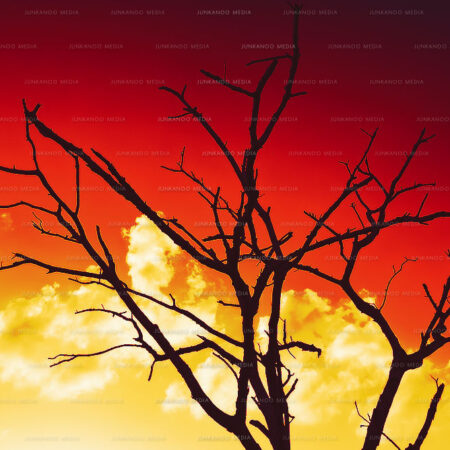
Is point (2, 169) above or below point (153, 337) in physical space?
above

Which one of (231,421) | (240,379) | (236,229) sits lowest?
(231,421)

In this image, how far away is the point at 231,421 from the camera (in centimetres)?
332

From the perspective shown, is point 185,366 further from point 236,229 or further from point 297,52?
point 297,52

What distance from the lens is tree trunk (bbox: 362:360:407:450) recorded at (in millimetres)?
3840

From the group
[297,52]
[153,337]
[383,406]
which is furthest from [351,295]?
[297,52]

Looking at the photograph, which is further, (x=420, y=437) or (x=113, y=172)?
(x=420, y=437)

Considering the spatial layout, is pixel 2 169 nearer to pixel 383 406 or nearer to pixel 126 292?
pixel 126 292

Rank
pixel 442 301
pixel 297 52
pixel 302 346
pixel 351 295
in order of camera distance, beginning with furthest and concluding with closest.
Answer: pixel 351 295
pixel 442 301
pixel 302 346
pixel 297 52

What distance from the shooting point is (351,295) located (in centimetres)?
477

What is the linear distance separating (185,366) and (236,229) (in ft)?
3.18

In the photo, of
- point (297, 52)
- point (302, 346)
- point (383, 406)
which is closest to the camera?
point (297, 52)

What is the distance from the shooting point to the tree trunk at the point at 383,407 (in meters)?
3.84

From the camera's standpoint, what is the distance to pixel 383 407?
12.8 feet

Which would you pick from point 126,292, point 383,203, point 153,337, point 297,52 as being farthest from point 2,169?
point 383,203
